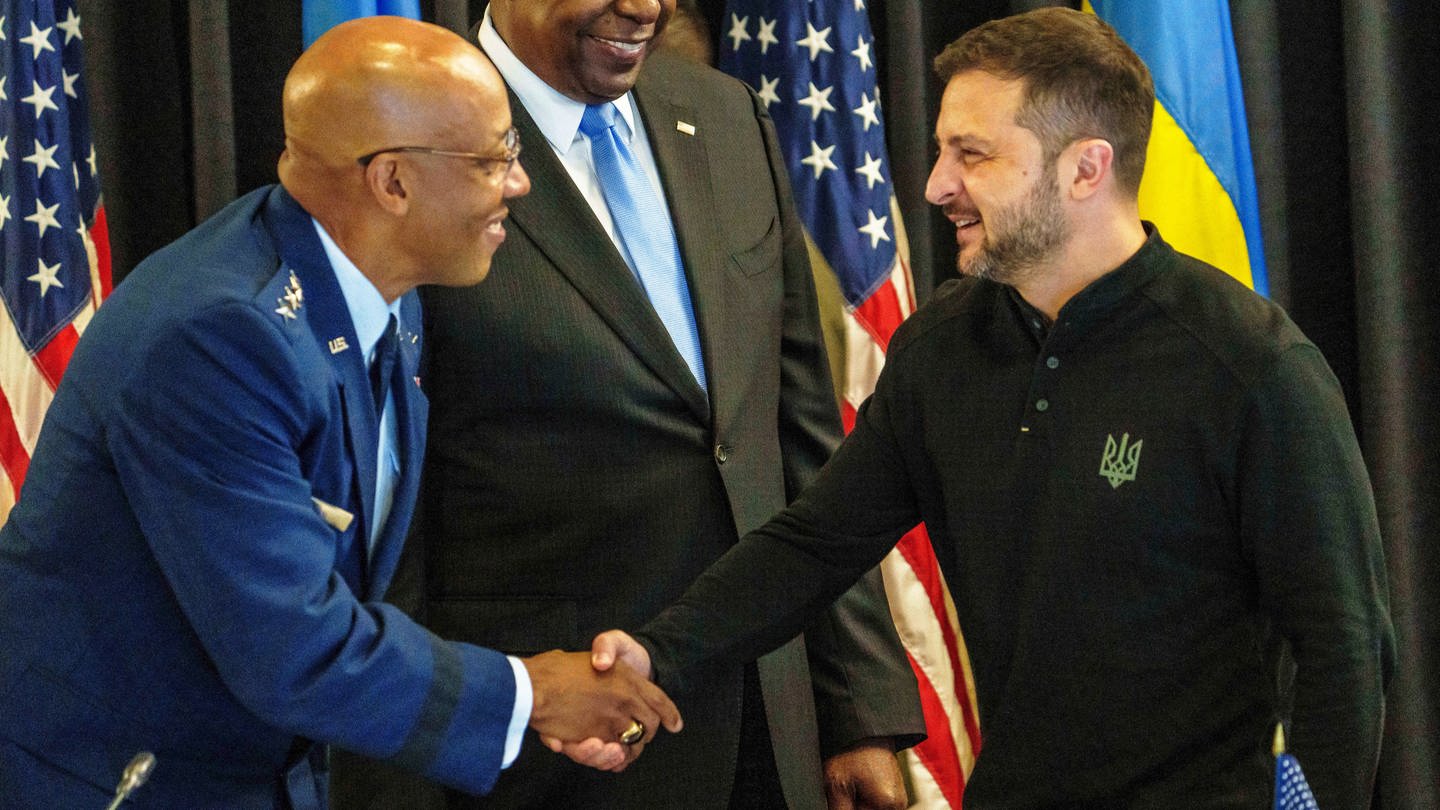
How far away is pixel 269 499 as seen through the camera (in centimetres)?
173

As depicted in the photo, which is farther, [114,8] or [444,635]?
[114,8]

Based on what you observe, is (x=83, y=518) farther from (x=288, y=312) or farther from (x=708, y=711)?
(x=708, y=711)

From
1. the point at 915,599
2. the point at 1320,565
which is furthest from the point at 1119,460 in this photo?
the point at 915,599

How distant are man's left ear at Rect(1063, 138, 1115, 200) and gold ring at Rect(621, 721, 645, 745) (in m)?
0.97

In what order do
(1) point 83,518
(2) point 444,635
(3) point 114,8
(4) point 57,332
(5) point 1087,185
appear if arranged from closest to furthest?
(1) point 83,518 → (5) point 1087,185 → (2) point 444,635 → (4) point 57,332 → (3) point 114,8

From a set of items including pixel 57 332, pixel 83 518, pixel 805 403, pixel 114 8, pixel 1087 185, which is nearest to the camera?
pixel 83 518

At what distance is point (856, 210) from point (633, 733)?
5.23ft

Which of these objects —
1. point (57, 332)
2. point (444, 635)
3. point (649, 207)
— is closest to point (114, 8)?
point (57, 332)

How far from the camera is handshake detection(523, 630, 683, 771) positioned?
2160 mm

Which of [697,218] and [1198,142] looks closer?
[697,218]

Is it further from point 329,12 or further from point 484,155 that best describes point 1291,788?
point 329,12

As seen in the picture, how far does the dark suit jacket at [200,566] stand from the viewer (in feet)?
A: 5.61

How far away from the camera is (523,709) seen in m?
2.00

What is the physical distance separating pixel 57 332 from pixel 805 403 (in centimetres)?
152
